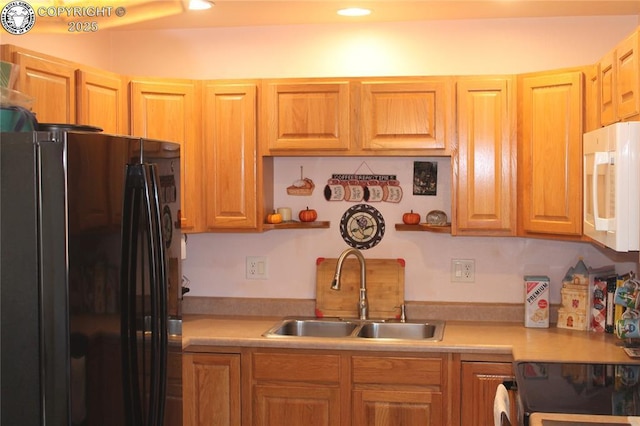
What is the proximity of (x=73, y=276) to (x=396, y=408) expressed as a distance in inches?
84.7

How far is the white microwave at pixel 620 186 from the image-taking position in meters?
2.69

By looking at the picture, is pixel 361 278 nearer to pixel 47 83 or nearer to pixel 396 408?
pixel 396 408

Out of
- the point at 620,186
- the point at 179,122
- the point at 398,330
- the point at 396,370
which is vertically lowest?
the point at 396,370

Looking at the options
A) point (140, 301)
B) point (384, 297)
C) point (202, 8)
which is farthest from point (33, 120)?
point (384, 297)

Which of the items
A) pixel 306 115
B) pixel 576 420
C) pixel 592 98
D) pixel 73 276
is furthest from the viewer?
pixel 306 115

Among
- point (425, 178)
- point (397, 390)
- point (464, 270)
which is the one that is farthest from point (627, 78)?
point (397, 390)

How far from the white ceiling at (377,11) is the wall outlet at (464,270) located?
4.16 feet

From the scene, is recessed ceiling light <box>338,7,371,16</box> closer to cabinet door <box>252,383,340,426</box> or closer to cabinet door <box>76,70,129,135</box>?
cabinet door <box>76,70,129,135</box>

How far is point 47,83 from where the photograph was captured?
319 centimetres

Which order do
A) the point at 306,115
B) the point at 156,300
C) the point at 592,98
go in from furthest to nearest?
the point at 306,115
the point at 592,98
the point at 156,300

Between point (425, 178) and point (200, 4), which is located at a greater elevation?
point (200, 4)

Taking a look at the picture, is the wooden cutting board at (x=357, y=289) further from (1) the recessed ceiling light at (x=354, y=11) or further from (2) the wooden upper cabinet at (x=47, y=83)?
(2) the wooden upper cabinet at (x=47, y=83)

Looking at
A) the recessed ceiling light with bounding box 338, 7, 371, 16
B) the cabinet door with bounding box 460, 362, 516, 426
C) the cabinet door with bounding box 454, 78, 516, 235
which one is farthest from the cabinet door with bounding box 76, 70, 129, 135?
the cabinet door with bounding box 460, 362, 516, 426

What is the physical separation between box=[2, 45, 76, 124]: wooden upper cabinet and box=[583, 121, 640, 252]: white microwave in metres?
2.12
